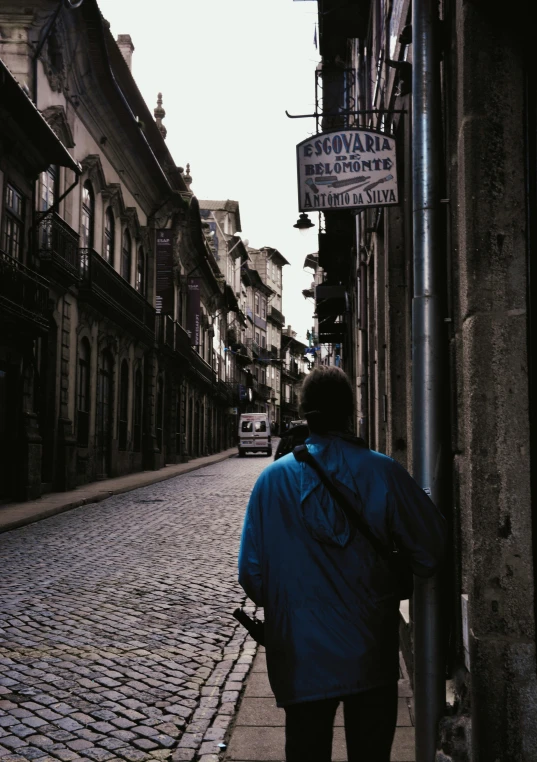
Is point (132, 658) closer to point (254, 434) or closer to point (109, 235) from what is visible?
point (109, 235)

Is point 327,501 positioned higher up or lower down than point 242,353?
lower down

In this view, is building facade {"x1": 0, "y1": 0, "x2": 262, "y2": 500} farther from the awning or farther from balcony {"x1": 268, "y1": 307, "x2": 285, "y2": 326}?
balcony {"x1": 268, "y1": 307, "x2": 285, "y2": 326}

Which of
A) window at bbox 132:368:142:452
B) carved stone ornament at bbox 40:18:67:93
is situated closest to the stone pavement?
carved stone ornament at bbox 40:18:67:93

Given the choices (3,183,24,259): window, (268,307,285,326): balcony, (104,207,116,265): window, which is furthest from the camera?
Result: (268,307,285,326): balcony

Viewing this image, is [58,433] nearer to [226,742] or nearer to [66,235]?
[66,235]

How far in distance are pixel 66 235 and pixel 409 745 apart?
15.0 meters

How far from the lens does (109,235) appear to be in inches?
898

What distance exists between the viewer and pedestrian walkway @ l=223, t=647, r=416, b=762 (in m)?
3.55

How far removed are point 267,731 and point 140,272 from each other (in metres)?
23.9

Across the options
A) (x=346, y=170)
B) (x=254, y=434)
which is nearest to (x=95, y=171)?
(x=346, y=170)

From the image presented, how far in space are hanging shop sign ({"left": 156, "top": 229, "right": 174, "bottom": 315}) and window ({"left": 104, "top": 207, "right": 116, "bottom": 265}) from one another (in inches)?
160

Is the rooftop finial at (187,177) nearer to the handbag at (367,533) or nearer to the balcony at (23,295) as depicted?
the balcony at (23,295)

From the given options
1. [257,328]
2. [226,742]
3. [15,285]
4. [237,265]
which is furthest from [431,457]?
[257,328]

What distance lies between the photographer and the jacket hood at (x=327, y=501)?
7.93 feet
